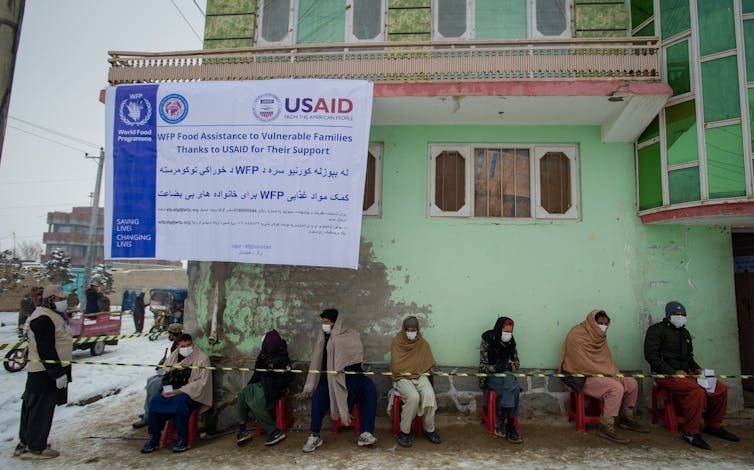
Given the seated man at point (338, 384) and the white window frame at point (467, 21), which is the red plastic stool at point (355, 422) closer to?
the seated man at point (338, 384)

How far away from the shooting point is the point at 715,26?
5137 millimetres

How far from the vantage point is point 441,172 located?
6086 millimetres

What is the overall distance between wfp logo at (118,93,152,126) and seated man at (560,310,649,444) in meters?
6.29

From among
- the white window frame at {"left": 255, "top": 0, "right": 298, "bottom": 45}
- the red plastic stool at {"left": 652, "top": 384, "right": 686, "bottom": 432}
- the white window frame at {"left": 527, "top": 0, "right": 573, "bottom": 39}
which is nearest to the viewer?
the red plastic stool at {"left": 652, "top": 384, "right": 686, "bottom": 432}

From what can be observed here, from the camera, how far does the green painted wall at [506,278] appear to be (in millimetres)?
5656

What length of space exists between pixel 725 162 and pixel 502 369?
11.8ft

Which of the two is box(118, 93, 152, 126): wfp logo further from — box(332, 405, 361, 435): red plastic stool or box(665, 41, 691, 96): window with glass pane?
box(665, 41, 691, 96): window with glass pane

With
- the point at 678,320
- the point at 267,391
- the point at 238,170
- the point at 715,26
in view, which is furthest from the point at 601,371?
the point at 238,170

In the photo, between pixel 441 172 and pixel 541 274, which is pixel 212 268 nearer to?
pixel 441 172

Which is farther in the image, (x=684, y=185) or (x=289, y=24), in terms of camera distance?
(x=289, y=24)

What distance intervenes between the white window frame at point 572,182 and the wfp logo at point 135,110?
212 inches

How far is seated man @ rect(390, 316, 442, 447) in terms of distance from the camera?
192 inches

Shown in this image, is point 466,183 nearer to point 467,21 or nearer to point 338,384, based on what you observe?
point 467,21

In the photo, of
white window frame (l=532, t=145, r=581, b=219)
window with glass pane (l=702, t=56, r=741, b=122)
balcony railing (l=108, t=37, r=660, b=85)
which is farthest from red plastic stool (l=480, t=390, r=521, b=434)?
window with glass pane (l=702, t=56, r=741, b=122)
